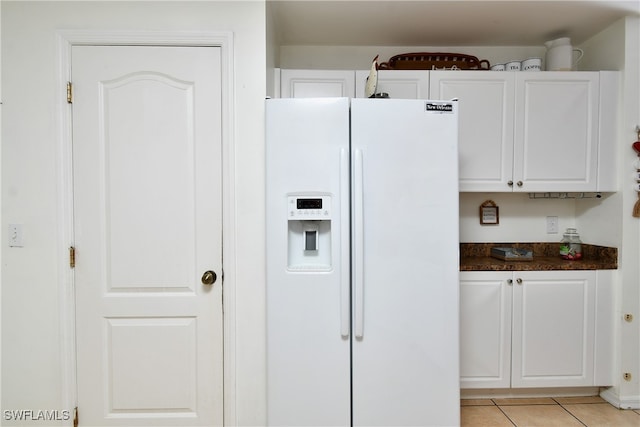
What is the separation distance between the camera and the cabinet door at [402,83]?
2.14m

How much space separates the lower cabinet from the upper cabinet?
0.61m

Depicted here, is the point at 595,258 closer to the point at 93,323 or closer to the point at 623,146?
the point at 623,146

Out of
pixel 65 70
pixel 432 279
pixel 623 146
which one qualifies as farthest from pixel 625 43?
pixel 65 70

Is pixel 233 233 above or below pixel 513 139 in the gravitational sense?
below

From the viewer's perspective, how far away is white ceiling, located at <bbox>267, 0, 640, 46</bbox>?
1.96 metres

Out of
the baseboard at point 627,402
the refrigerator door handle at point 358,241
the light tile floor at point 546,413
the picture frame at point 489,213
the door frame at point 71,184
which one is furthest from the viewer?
the picture frame at point 489,213

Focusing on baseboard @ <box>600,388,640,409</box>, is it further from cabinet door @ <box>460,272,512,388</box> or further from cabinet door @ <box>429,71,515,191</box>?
cabinet door @ <box>429,71,515,191</box>

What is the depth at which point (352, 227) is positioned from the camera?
156 centimetres

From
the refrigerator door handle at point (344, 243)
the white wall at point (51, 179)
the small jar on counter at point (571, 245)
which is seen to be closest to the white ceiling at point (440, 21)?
the white wall at point (51, 179)

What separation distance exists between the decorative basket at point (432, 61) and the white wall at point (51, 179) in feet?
3.22

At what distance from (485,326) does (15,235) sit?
2.69m

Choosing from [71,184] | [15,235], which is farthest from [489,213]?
[15,235]

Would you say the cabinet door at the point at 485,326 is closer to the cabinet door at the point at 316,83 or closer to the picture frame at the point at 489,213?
the picture frame at the point at 489,213

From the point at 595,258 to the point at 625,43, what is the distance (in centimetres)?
137
